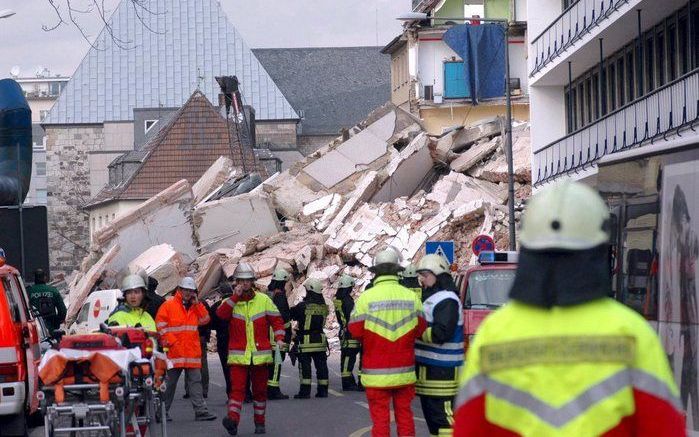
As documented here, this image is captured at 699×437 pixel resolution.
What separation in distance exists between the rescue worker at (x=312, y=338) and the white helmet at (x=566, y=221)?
17078mm

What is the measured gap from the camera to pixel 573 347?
392 centimetres

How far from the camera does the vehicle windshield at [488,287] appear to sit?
18.0 meters

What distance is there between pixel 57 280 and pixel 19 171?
49.5 m

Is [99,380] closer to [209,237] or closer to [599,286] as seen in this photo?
[599,286]

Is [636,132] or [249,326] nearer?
[249,326]

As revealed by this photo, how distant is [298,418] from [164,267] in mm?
23883

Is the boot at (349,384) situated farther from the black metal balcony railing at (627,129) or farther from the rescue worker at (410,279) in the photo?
the black metal balcony railing at (627,129)

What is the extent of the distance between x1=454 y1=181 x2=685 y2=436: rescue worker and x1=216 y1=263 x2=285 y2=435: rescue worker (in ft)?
35.8

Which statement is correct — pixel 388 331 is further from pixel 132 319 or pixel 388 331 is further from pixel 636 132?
pixel 636 132

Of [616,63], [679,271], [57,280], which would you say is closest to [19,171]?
[679,271]

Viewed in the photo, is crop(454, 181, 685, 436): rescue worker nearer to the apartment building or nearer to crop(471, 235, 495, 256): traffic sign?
the apartment building

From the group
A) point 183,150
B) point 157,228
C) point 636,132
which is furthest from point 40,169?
point 636,132

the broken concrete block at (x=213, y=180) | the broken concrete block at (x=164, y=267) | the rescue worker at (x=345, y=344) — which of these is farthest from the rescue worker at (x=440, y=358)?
the broken concrete block at (x=213, y=180)

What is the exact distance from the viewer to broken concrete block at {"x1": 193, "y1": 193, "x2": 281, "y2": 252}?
1799 inches
